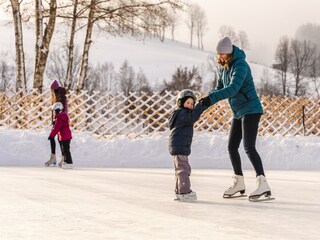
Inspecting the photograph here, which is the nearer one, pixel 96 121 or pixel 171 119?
pixel 171 119

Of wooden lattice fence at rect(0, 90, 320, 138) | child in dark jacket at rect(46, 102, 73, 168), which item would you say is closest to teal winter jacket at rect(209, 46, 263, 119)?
child in dark jacket at rect(46, 102, 73, 168)

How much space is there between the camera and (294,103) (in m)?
14.4

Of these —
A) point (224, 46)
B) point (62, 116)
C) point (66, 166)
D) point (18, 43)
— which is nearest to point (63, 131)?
point (62, 116)

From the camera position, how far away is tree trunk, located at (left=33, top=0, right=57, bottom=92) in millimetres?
13961

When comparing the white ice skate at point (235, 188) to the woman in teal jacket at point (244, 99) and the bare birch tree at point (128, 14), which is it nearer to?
the woman in teal jacket at point (244, 99)

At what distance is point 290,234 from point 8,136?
745cm

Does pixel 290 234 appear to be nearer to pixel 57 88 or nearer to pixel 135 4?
pixel 57 88

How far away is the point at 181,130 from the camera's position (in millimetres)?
4602

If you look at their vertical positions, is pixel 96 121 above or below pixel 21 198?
above

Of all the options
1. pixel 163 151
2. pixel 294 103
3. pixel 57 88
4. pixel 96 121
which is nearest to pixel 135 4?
pixel 96 121

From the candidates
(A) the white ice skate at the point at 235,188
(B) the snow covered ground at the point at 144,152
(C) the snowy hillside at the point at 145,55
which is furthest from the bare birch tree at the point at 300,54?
(A) the white ice skate at the point at 235,188

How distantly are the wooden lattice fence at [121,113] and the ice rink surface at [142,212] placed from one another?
608 centimetres

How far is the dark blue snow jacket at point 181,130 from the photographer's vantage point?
180 inches

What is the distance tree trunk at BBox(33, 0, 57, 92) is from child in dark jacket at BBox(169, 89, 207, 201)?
9763 millimetres
